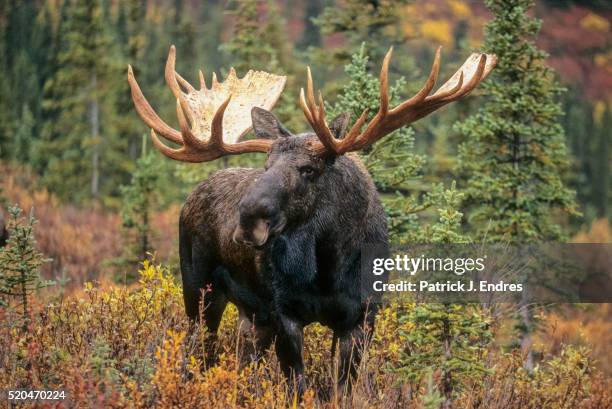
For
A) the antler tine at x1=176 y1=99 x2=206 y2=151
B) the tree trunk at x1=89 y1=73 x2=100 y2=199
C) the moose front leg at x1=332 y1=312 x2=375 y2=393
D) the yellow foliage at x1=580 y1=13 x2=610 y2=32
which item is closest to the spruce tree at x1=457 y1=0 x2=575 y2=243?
the antler tine at x1=176 y1=99 x2=206 y2=151

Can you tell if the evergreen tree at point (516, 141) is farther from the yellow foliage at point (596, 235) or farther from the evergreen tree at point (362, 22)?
the yellow foliage at point (596, 235)

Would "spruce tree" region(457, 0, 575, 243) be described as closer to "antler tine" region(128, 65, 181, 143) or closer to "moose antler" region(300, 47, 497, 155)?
"moose antler" region(300, 47, 497, 155)

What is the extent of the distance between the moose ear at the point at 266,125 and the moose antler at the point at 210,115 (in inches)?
5.3

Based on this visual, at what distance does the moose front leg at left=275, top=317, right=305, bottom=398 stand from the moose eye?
110 cm

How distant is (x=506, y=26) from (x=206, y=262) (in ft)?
20.0

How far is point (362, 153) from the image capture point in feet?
30.2

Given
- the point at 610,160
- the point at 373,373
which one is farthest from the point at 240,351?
the point at 610,160

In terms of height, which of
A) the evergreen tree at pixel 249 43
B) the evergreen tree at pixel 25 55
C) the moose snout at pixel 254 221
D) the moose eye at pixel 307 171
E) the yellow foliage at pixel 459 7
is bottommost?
the moose snout at pixel 254 221

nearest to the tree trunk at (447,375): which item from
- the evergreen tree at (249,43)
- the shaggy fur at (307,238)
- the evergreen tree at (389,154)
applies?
the shaggy fur at (307,238)

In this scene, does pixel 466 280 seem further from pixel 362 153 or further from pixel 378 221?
pixel 362 153

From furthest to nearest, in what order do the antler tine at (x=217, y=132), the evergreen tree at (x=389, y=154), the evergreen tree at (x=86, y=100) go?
the evergreen tree at (x=86, y=100) < the evergreen tree at (x=389, y=154) < the antler tine at (x=217, y=132)

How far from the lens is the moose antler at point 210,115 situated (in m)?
6.90

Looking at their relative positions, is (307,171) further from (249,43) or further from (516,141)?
(249,43)

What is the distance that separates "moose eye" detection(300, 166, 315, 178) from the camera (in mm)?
6320
